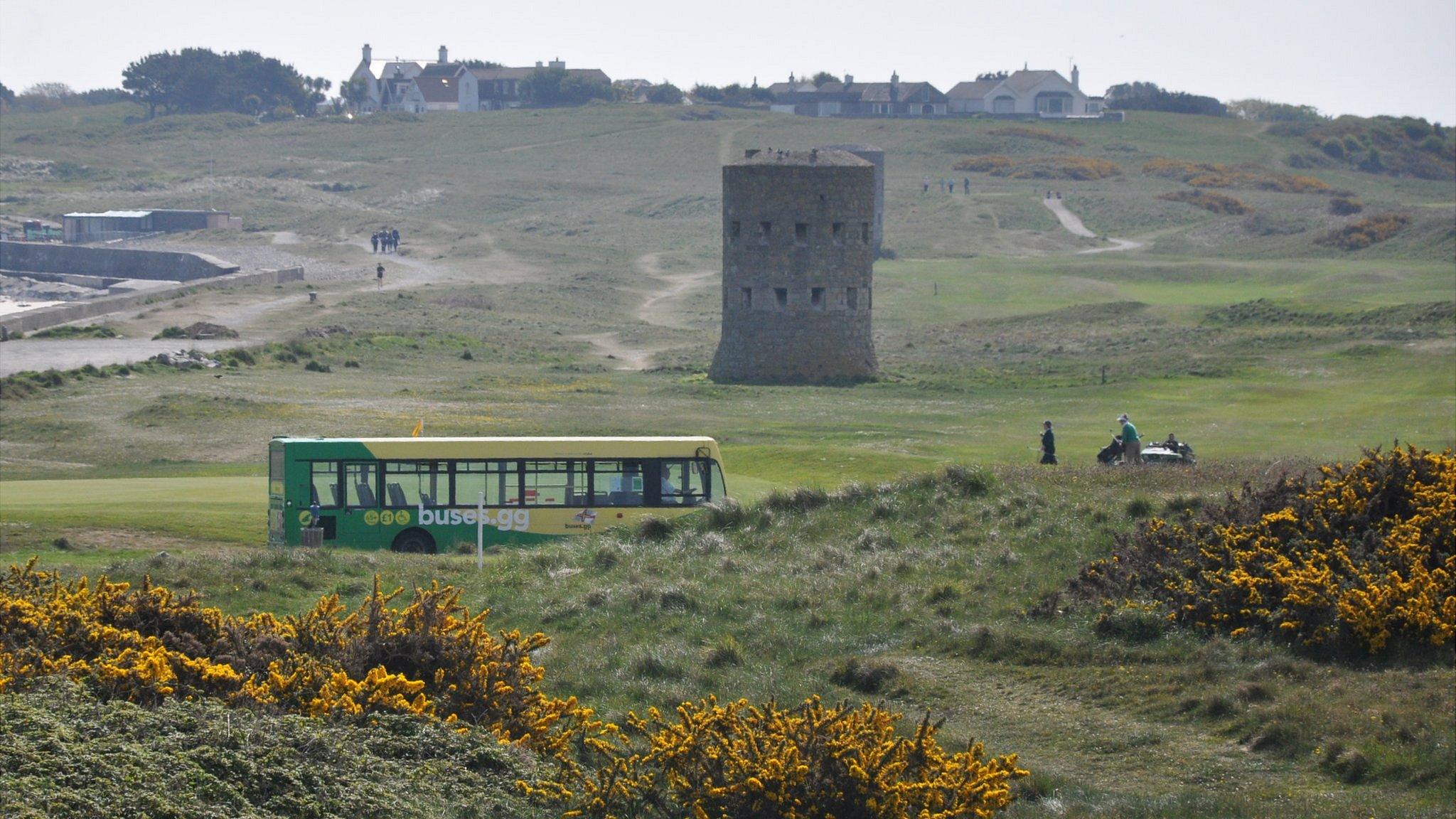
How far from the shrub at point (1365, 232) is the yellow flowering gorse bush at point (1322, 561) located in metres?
72.1

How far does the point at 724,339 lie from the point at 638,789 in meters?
41.6

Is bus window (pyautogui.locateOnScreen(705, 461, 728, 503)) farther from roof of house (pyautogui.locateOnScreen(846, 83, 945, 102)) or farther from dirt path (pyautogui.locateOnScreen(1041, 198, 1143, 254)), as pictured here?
roof of house (pyautogui.locateOnScreen(846, 83, 945, 102))

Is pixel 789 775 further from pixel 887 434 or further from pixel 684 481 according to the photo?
pixel 887 434

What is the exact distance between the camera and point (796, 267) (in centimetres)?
4959

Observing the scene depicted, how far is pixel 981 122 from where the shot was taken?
158 meters

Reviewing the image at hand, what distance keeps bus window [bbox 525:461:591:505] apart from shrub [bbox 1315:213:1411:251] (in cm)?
6837

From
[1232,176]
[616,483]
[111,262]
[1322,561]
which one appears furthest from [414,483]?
[1232,176]

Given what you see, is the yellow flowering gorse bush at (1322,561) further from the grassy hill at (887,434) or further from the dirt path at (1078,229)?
the dirt path at (1078,229)

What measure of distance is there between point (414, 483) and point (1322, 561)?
43.5ft

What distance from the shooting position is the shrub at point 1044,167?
125 meters

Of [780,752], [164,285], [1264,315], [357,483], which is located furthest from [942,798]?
[164,285]

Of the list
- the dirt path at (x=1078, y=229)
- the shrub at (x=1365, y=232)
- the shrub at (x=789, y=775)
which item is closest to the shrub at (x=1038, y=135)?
the dirt path at (x=1078, y=229)

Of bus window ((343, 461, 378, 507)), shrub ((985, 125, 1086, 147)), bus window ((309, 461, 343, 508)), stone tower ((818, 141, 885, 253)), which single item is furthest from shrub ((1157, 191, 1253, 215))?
bus window ((309, 461, 343, 508))

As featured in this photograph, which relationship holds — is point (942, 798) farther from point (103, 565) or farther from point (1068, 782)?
point (103, 565)
